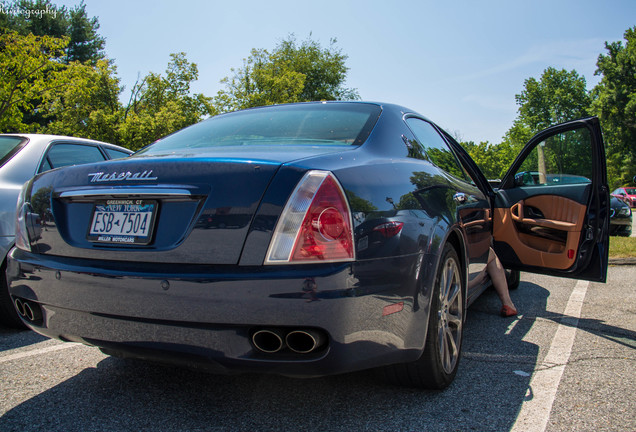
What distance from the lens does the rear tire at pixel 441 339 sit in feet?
7.97

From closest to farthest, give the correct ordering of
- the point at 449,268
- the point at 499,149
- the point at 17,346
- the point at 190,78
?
the point at 449,268, the point at 17,346, the point at 190,78, the point at 499,149

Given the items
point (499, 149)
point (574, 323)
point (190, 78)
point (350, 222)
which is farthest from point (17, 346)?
point (499, 149)

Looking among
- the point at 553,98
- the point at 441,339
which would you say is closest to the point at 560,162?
the point at 441,339

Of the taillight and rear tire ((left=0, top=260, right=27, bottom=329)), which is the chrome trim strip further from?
rear tire ((left=0, top=260, right=27, bottom=329))

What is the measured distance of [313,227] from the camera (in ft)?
6.21

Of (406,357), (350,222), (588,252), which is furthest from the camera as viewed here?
(588,252)

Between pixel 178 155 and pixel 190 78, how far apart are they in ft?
91.8

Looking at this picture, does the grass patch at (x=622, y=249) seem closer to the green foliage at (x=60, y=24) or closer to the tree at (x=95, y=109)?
the tree at (x=95, y=109)

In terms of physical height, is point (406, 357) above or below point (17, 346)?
above

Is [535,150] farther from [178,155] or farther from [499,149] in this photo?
[499,149]

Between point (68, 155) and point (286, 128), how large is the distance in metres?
2.82

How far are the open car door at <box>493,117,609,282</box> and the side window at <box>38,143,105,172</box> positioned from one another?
384 cm

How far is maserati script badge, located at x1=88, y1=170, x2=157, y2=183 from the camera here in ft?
6.93

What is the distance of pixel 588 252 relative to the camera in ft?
12.8
